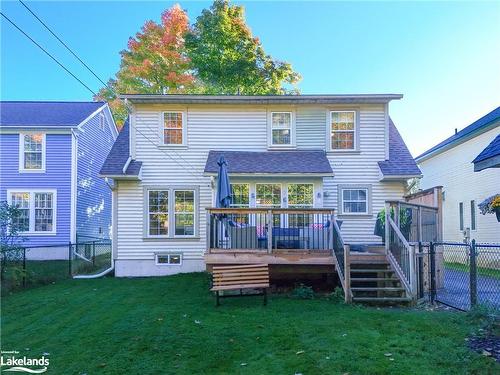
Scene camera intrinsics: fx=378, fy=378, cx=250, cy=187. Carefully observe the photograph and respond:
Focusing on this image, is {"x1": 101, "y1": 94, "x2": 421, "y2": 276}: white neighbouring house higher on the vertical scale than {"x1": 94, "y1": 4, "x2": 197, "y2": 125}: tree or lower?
lower

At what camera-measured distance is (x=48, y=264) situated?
14555 mm

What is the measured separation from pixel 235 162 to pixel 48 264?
859 centimetres

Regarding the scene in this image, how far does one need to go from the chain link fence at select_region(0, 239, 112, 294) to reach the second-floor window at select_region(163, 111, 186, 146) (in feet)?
15.5

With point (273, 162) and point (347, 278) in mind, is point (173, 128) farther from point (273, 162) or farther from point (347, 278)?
point (347, 278)

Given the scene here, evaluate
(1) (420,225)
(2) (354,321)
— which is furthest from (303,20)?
(2) (354,321)

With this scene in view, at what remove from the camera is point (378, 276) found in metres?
8.62

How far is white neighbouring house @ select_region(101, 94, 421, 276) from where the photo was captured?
12.2 meters

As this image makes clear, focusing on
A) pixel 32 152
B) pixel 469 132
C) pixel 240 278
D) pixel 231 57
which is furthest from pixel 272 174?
pixel 231 57

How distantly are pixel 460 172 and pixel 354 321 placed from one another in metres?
14.1

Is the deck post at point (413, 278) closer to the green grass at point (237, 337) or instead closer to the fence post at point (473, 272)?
the green grass at point (237, 337)

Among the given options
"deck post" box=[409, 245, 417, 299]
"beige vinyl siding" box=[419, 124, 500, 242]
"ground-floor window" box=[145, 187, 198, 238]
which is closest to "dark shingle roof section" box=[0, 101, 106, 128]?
"ground-floor window" box=[145, 187, 198, 238]

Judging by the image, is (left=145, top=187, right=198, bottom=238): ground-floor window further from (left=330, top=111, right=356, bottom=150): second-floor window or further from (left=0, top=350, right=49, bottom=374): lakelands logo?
(left=0, top=350, right=49, bottom=374): lakelands logo

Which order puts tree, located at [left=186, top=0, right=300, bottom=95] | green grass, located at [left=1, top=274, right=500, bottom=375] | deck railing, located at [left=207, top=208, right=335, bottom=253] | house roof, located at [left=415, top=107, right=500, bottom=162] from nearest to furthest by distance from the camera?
green grass, located at [left=1, top=274, right=500, bottom=375] → deck railing, located at [left=207, top=208, right=335, bottom=253] → house roof, located at [left=415, top=107, right=500, bottom=162] → tree, located at [left=186, top=0, right=300, bottom=95]

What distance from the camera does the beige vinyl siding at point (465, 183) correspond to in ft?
48.0
